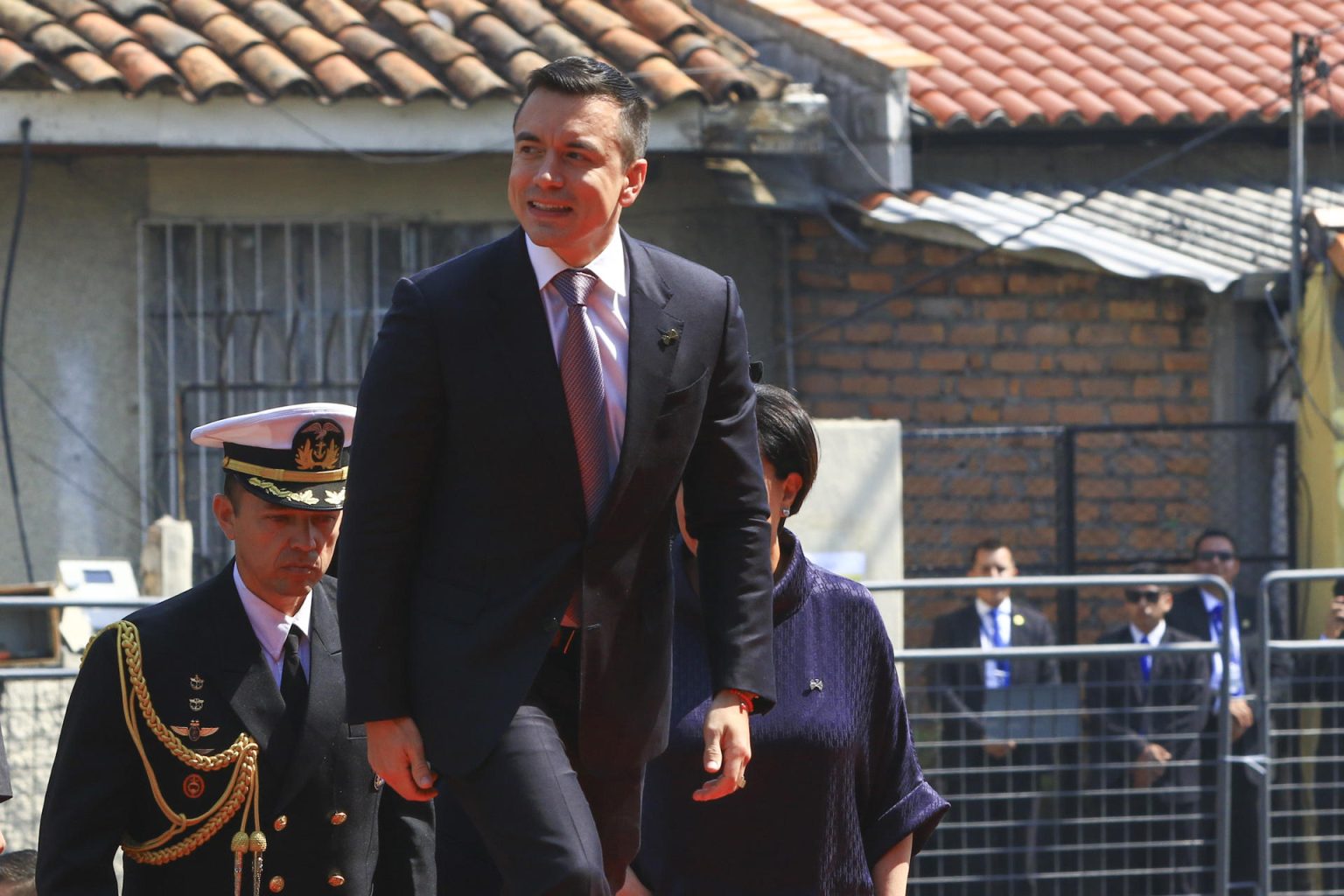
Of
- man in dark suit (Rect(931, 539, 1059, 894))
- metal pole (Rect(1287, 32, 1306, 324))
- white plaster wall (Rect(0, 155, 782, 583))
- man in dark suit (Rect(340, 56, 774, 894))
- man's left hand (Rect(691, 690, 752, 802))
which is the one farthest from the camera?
metal pole (Rect(1287, 32, 1306, 324))

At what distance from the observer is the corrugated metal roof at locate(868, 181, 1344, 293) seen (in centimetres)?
1027

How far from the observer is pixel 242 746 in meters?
3.42

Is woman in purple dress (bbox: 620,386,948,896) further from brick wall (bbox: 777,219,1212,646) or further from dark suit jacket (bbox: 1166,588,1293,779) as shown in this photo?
brick wall (bbox: 777,219,1212,646)

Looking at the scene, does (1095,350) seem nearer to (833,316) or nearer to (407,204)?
(833,316)

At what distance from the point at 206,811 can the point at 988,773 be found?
153 inches

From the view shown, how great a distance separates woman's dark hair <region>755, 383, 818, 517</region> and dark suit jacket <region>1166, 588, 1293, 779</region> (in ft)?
11.5

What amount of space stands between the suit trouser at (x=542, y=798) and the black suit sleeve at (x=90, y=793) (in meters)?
0.72

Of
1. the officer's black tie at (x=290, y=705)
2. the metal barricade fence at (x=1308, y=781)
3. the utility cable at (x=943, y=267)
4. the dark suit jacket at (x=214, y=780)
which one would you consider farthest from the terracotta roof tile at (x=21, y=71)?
the officer's black tie at (x=290, y=705)

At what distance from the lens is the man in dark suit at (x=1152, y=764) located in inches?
270

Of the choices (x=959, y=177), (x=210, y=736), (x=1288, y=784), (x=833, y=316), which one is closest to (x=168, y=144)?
(x=833, y=316)

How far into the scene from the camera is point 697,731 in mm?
3660

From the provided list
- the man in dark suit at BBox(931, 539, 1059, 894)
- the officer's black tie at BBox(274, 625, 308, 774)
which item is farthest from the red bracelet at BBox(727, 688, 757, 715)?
the man in dark suit at BBox(931, 539, 1059, 894)

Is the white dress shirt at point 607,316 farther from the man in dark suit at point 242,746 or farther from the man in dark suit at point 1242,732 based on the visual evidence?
the man in dark suit at point 1242,732

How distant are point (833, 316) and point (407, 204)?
2.38 m
